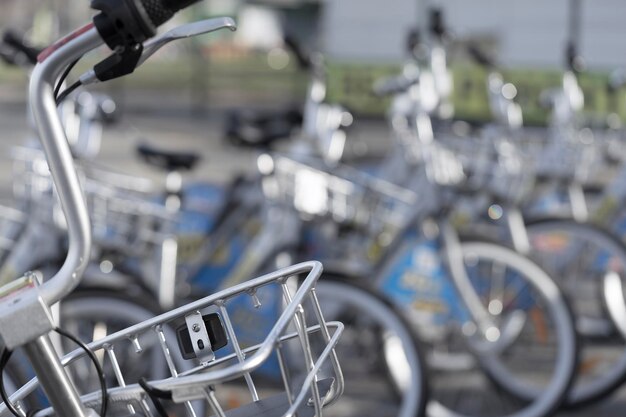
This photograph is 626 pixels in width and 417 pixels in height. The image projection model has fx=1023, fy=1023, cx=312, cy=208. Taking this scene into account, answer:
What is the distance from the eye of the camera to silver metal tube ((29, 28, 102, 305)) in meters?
1.12

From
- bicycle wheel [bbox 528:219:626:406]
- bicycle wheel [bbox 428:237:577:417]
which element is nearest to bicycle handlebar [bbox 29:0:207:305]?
bicycle wheel [bbox 428:237:577:417]

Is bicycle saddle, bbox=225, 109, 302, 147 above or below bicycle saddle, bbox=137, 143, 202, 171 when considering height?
below

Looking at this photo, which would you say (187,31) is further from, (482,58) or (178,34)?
(482,58)

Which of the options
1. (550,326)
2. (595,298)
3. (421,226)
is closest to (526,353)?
(550,326)

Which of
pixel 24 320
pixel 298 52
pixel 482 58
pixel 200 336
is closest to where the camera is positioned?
pixel 24 320

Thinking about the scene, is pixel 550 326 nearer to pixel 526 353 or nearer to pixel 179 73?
pixel 526 353

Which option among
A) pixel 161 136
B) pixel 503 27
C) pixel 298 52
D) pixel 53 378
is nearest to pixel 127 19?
pixel 53 378

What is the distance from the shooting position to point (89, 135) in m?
3.81

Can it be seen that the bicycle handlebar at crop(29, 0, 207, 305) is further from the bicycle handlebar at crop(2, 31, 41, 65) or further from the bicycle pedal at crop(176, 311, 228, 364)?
the bicycle handlebar at crop(2, 31, 41, 65)

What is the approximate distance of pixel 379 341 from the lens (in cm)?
343

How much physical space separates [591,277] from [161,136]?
867 centimetres

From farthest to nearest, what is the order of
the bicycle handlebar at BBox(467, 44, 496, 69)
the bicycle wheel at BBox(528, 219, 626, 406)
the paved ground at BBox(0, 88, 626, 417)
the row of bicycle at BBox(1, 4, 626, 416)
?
the paved ground at BBox(0, 88, 626, 417) → the bicycle handlebar at BBox(467, 44, 496, 69) → the bicycle wheel at BBox(528, 219, 626, 406) → the row of bicycle at BBox(1, 4, 626, 416)

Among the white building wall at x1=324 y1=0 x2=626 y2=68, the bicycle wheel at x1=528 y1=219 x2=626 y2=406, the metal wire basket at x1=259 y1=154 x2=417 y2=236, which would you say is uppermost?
the metal wire basket at x1=259 y1=154 x2=417 y2=236

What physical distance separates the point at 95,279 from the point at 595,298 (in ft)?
8.28
